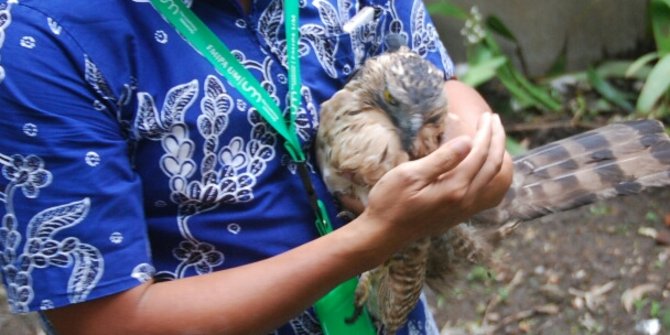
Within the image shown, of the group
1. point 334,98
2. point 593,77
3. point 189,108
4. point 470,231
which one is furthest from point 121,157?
point 593,77

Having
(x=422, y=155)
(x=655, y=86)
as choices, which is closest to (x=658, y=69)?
(x=655, y=86)

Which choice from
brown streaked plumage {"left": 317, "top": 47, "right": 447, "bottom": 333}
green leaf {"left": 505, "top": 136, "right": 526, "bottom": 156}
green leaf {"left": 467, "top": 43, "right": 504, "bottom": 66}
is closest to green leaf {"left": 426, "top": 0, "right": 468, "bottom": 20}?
green leaf {"left": 467, "top": 43, "right": 504, "bottom": 66}

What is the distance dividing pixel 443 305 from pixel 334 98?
2.16 meters

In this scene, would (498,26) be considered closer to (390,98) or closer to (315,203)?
(390,98)

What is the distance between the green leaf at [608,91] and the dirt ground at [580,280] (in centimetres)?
75

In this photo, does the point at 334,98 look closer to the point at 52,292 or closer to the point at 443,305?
the point at 52,292

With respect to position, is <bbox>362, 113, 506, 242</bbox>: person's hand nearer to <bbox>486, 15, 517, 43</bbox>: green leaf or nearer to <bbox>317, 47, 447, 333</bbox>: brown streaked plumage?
<bbox>317, 47, 447, 333</bbox>: brown streaked plumage

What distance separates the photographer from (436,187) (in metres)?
Result: 1.48

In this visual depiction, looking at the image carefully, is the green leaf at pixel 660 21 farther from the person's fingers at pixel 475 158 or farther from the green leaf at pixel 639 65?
the person's fingers at pixel 475 158

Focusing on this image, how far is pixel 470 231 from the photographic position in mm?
2020

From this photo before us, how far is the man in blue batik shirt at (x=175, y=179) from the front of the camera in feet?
4.29

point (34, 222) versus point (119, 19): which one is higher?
point (119, 19)

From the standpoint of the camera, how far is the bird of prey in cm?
168

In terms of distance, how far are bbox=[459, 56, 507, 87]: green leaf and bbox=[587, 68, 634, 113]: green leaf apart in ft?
1.85
